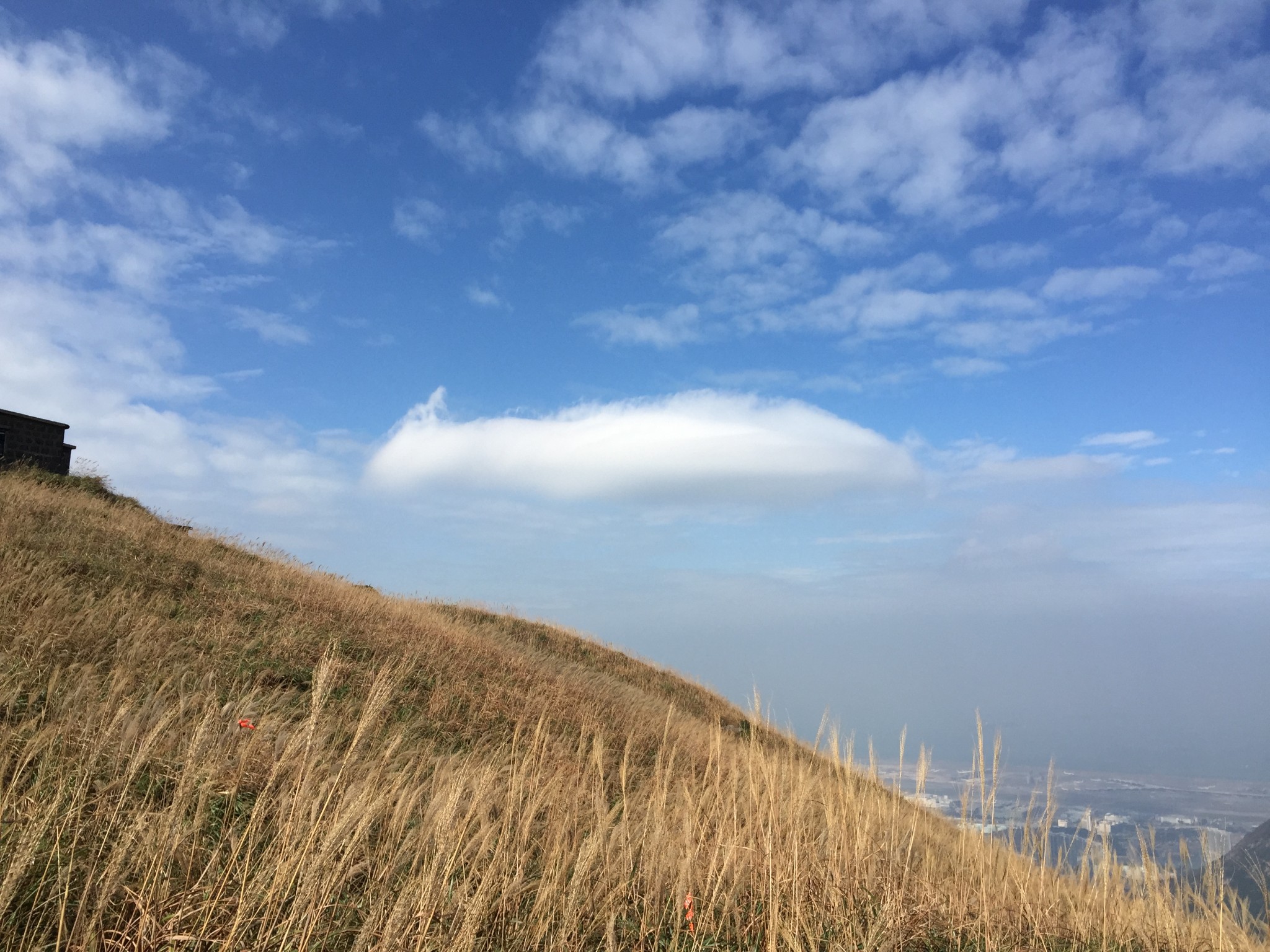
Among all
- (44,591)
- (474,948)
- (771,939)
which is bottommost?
(474,948)

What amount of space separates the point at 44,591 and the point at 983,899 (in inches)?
410

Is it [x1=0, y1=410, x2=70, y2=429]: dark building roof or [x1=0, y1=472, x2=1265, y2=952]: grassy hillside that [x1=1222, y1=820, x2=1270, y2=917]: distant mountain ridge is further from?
[x1=0, y1=410, x2=70, y2=429]: dark building roof

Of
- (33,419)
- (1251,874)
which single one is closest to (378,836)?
(1251,874)

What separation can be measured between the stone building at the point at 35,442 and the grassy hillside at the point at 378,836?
2070cm

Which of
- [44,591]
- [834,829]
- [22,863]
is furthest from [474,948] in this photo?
[44,591]

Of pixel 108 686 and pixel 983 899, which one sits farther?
pixel 108 686

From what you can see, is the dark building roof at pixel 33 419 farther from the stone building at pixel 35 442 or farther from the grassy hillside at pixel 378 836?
the grassy hillside at pixel 378 836

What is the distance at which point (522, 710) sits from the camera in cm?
1159

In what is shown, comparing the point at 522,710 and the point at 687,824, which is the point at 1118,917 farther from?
the point at 522,710

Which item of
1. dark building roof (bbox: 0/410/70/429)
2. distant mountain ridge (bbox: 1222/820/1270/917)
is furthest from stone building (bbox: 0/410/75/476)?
distant mountain ridge (bbox: 1222/820/1270/917)

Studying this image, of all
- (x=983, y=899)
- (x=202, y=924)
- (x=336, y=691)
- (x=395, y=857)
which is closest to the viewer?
(x=202, y=924)

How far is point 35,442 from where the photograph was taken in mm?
26969

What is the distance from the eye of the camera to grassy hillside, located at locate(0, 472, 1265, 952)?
3467mm

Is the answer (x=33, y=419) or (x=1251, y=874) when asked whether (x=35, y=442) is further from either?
(x=1251, y=874)
